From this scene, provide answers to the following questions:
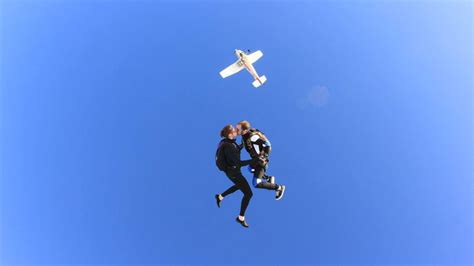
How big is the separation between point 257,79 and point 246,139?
2375 centimetres

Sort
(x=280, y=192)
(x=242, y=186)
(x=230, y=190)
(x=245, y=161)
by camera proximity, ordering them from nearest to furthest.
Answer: (x=245, y=161) → (x=242, y=186) → (x=280, y=192) → (x=230, y=190)

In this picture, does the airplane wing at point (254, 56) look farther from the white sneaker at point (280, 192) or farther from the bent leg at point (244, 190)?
the bent leg at point (244, 190)

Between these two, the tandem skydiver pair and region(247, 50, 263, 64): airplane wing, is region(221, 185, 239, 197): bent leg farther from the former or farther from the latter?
region(247, 50, 263, 64): airplane wing

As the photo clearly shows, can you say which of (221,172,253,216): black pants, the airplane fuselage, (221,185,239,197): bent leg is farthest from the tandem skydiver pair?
the airplane fuselage

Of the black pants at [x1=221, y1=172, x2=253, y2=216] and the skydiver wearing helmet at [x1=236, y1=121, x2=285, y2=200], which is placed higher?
the skydiver wearing helmet at [x1=236, y1=121, x2=285, y2=200]

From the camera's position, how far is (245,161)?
8766 millimetres

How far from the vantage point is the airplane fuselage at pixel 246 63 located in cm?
3097

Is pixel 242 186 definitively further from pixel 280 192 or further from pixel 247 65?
pixel 247 65

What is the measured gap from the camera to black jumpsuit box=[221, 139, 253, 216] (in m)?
8.68

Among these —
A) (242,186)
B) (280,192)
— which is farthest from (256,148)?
(280,192)

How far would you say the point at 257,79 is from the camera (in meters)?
31.9

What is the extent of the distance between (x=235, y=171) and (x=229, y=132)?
4.12ft

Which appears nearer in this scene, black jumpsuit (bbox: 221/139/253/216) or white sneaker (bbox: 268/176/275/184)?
black jumpsuit (bbox: 221/139/253/216)

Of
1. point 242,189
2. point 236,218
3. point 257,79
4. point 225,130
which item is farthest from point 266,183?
point 257,79
